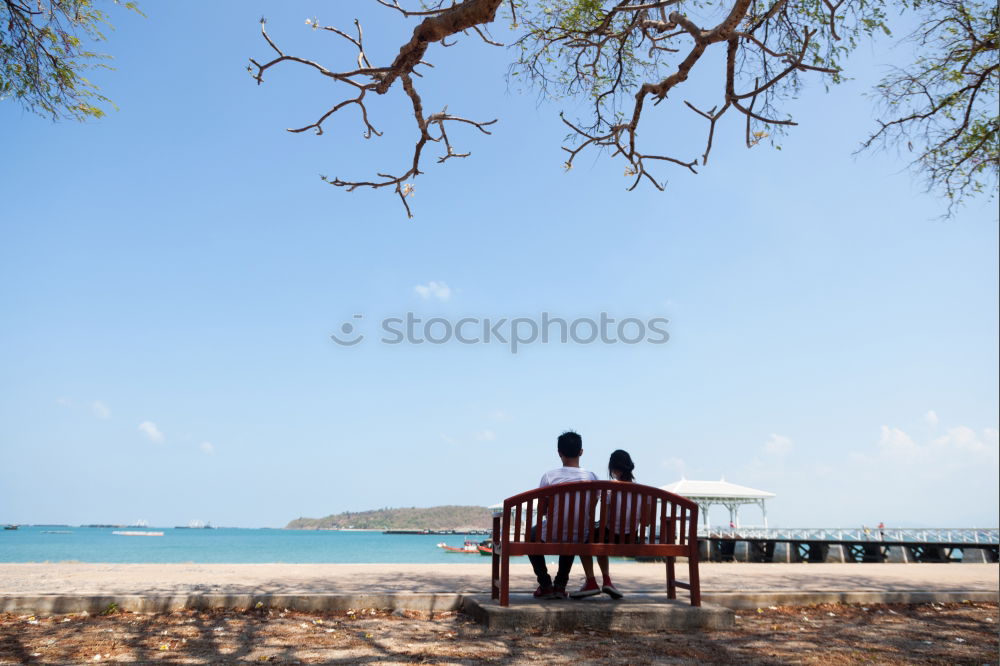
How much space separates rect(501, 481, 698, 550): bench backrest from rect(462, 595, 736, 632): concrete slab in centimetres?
40

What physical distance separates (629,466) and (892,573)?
5402 mm

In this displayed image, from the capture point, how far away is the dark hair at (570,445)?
473 cm

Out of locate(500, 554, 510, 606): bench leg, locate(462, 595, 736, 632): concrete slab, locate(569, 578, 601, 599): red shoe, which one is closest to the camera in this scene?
locate(462, 595, 736, 632): concrete slab

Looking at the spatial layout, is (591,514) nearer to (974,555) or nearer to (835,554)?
(835,554)

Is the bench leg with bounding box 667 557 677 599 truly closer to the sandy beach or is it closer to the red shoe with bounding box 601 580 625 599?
the red shoe with bounding box 601 580 625 599

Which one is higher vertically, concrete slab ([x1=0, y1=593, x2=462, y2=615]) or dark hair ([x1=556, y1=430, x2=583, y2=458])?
dark hair ([x1=556, y1=430, x2=583, y2=458])

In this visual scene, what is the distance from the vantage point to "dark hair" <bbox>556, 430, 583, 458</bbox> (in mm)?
4727

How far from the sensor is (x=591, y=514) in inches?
166

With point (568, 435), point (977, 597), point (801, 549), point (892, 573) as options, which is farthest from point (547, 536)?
point (801, 549)

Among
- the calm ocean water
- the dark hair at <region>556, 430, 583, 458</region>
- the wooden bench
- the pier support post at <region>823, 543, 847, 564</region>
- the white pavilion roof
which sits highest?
the dark hair at <region>556, 430, 583, 458</region>

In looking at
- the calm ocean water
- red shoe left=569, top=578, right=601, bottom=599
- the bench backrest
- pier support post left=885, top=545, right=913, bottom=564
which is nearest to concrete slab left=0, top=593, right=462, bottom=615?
red shoe left=569, top=578, right=601, bottom=599

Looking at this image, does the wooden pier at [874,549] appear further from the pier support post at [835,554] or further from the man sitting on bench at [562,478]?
the man sitting on bench at [562,478]

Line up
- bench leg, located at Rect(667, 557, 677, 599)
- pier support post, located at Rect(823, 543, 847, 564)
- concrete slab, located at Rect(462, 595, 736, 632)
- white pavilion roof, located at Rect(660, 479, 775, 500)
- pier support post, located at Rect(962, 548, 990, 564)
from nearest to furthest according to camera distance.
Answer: concrete slab, located at Rect(462, 595, 736, 632), bench leg, located at Rect(667, 557, 677, 599), pier support post, located at Rect(962, 548, 990, 564), pier support post, located at Rect(823, 543, 847, 564), white pavilion roof, located at Rect(660, 479, 775, 500)

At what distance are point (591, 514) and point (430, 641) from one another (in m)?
1.27
